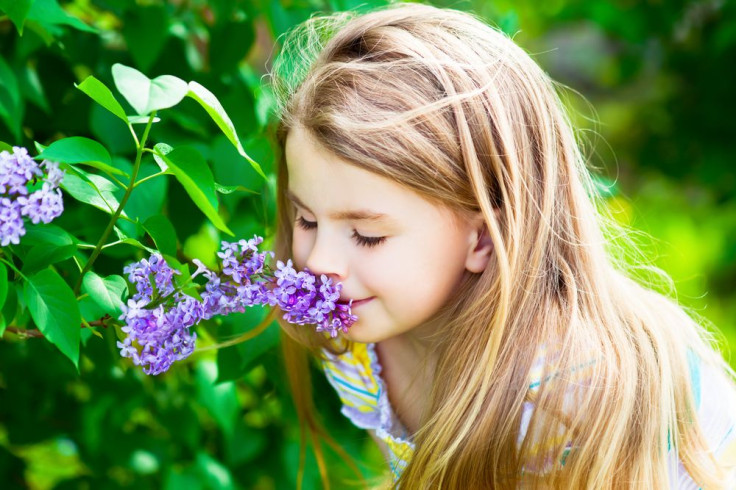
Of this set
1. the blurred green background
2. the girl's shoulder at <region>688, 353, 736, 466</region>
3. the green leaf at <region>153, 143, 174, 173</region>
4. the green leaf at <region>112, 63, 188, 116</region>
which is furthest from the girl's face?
the girl's shoulder at <region>688, 353, 736, 466</region>

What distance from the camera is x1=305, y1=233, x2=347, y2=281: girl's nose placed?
1159 mm

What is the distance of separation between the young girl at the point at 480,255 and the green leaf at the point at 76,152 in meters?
0.38

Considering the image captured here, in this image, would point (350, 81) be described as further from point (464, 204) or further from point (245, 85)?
point (245, 85)

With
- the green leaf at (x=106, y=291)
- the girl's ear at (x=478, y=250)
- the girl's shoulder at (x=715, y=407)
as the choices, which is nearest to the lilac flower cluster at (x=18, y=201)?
the green leaf at (x=106, y=291)

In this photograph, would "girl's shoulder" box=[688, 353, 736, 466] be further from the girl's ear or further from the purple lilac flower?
the purple lilac flower

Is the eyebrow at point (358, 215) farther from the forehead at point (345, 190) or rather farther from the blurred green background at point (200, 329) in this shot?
the blurred green background at point (200, 329)

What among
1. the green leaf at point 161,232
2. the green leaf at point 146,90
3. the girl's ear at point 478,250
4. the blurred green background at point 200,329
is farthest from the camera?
the blurred green background at point 200,329

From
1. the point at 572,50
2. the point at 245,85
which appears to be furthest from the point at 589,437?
the point at 572,50

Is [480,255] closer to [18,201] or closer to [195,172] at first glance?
[195,172]

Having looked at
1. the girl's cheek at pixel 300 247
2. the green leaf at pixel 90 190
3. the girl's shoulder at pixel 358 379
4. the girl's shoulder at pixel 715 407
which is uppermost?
the green leaf at pixel 90 190

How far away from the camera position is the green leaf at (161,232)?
0.97 meters

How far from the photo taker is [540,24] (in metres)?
3.85

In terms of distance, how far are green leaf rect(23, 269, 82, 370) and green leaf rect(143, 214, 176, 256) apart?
0.13m

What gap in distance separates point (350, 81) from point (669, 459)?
0.81m
